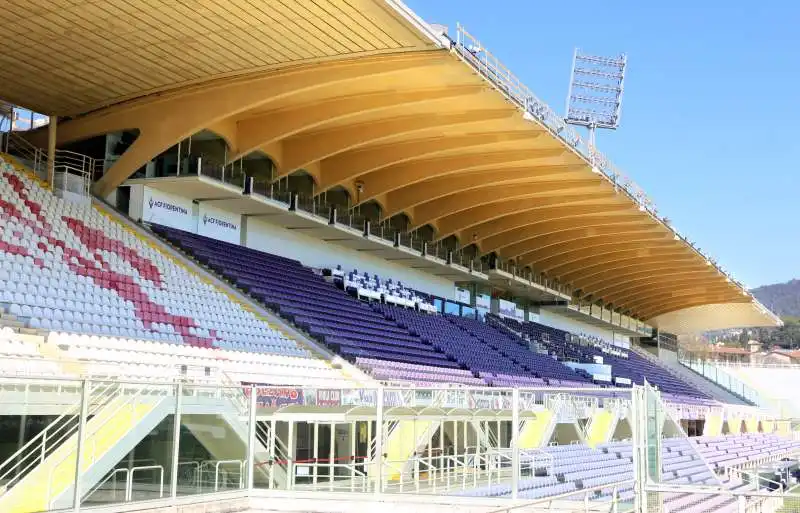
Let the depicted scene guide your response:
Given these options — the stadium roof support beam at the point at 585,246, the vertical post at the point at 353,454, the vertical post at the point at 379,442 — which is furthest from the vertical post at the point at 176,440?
the stadium roof support beam at the point at 585,246

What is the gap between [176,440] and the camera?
1118 cm

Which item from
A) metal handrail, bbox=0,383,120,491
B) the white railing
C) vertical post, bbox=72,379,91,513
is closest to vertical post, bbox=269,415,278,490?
metal handrail, bbox=0,383,120,491

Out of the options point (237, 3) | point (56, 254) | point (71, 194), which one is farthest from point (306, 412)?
point (71, 194)

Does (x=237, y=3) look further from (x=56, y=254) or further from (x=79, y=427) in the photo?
(x=79, y=427)

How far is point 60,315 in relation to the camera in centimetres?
1725

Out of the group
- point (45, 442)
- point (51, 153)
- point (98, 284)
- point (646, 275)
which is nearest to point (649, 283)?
point (646, 275)

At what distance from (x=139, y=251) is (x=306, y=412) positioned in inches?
432

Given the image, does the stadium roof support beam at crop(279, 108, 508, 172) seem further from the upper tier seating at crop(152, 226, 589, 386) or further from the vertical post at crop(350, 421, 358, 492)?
the vertical post at crop(350, 421, 358, 492)

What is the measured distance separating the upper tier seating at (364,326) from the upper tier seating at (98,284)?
1.63 m

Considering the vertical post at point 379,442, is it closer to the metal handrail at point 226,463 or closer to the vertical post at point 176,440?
the metal handrail at point 226,463

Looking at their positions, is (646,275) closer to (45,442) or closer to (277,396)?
(277,396)

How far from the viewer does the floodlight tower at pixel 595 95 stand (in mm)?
53062

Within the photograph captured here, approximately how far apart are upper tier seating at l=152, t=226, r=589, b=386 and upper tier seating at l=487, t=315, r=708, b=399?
8960 millimetres

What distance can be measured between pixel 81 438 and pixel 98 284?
33.8ft
